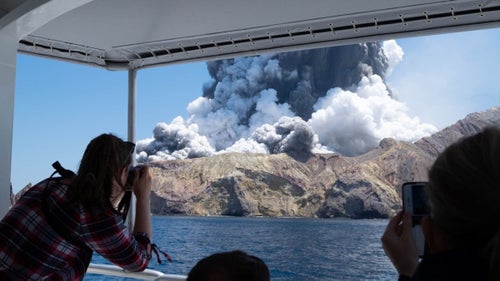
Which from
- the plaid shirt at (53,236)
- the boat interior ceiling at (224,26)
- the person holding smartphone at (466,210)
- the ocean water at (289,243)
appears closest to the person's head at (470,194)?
the person holding smartphone at (466,210)

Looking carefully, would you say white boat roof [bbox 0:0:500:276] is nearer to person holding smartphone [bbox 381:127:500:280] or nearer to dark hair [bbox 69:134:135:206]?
dark hair [bbox 69:134:135:206]

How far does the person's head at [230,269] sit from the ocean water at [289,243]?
1038 inches

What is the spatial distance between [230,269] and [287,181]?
97.0 feet

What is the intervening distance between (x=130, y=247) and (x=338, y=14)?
1458 millimetres

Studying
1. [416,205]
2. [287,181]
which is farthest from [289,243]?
[416,205]

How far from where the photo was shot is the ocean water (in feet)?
91.2

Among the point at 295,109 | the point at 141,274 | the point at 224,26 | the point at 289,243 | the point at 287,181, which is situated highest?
the point at 295,109

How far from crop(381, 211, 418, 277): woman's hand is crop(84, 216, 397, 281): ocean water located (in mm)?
26343

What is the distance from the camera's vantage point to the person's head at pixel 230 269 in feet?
1.91

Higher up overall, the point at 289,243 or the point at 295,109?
the point at 295,109

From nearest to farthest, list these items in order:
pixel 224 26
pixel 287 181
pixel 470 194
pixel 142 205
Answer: pixel 470 194
pixel 142 205
pixel 224 26
pixel 287 181

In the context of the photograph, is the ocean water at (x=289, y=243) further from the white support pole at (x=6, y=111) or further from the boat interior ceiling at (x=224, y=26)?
the white support pole at (x=6, y=111)

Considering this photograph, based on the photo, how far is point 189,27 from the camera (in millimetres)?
2416

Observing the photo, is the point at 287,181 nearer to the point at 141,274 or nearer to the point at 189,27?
the point at 189,27
